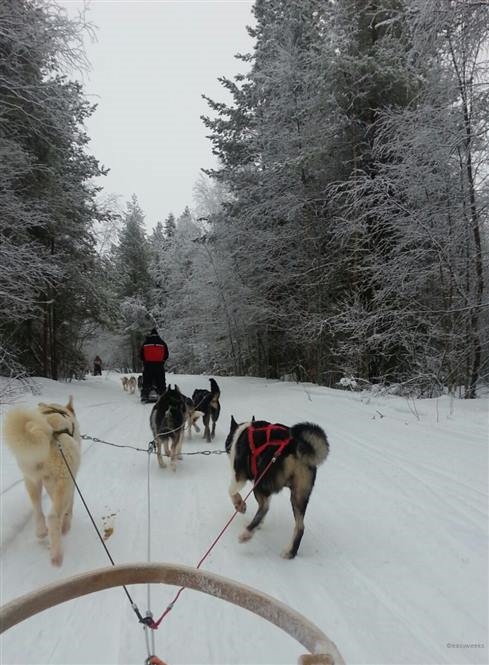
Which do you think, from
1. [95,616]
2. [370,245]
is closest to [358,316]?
[370,245]

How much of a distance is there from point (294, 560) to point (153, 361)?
944 centimetres

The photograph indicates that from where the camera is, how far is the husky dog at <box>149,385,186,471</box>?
568 cm

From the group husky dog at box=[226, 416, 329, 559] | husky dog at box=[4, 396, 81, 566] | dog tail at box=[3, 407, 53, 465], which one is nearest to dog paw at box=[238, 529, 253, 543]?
husky dog at box=[226, 416, 329, 559]

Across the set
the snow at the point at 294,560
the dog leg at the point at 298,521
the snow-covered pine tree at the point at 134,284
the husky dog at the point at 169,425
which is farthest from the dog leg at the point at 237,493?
the snow-covered pine tree at the point at 134,284

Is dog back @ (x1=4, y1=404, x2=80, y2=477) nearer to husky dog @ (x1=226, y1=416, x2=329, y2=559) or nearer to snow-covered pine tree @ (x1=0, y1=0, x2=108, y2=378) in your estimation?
husky dog @ (x1=226, y1=416, x2=329, y2=559)

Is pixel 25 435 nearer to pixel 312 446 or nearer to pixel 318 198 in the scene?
pixel 312 446

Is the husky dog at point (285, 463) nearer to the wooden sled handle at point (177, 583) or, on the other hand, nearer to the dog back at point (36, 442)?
the dog back at point (36, 442)

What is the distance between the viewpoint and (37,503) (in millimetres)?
3188

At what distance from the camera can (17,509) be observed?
3.75 m

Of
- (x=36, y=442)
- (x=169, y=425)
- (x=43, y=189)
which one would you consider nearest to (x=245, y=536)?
(x=36, y=442)

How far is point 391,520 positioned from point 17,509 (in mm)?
3566

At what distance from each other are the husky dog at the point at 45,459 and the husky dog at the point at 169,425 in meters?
2.42

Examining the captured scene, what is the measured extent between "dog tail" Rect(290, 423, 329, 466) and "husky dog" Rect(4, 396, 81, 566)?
1.85 m

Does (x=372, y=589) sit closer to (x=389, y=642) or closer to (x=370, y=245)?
(x=389, y=642)
